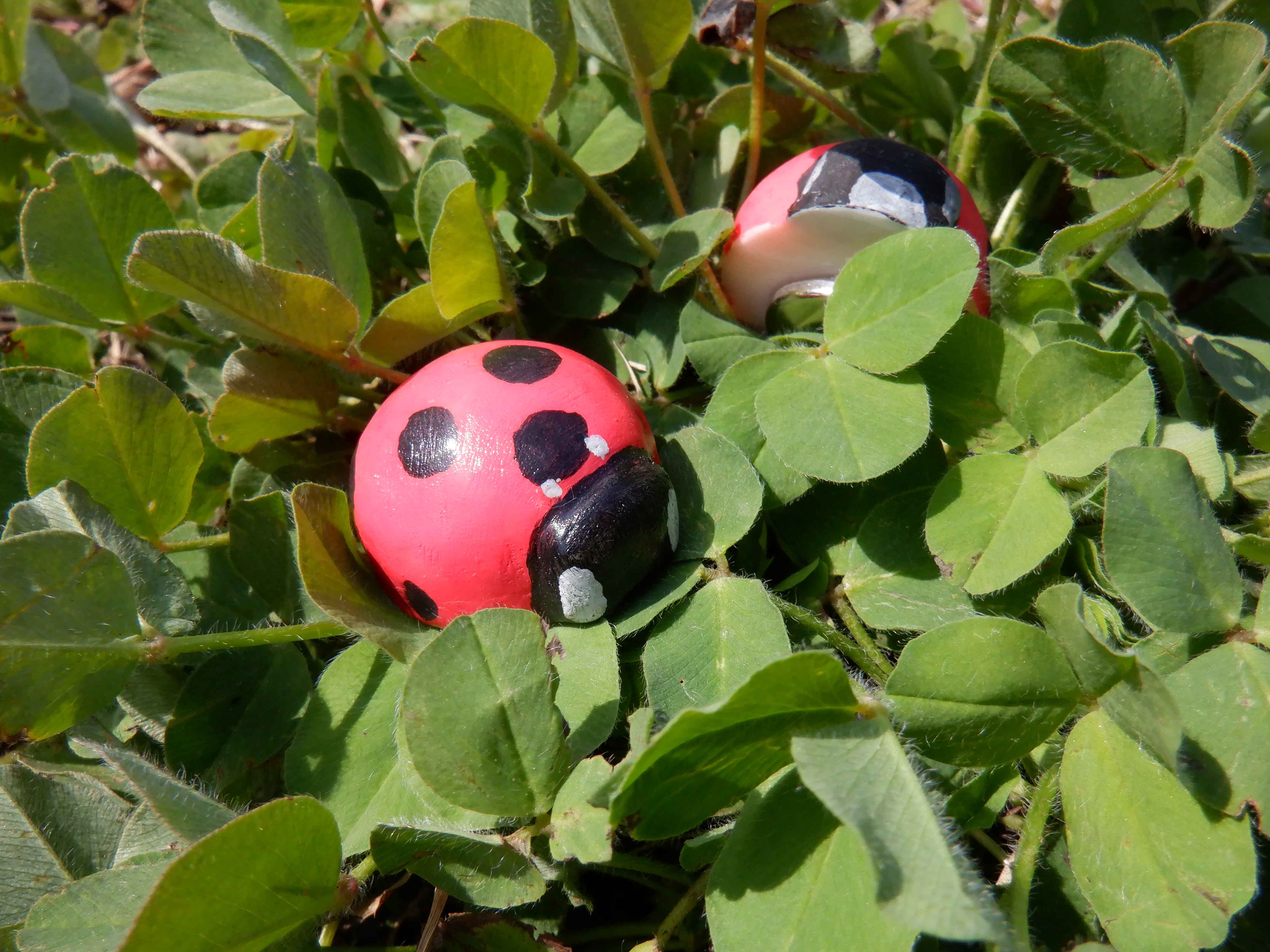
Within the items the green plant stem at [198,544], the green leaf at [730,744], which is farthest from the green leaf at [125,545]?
the green leaf at [730,744]

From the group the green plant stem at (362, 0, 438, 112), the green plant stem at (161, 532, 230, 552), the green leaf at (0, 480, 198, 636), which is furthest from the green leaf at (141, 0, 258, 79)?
the green leaf at (0, 480, 198, 636)

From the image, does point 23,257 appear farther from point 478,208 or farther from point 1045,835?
point 1045,835

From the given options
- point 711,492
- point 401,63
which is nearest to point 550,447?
point 711,492

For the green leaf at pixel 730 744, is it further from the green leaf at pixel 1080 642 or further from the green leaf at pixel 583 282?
the green leaf at pixel 583 282

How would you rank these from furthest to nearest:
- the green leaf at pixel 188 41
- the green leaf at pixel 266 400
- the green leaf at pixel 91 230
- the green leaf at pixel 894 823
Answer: the green leaf at pixel 188 41 < the green leaf at pixel 91 230 < the green leaf at pixel 266 400 < the green leaf at pixel 894 823

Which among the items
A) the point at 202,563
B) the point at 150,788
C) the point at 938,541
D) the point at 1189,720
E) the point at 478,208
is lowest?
the point at 1189,720

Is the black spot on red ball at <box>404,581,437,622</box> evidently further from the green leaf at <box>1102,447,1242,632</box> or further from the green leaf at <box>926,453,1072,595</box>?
the green leaf at <box>1102,447,1242,632</box>

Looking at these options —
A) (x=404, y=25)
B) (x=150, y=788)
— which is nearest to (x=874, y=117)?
(x=404, y=25)
